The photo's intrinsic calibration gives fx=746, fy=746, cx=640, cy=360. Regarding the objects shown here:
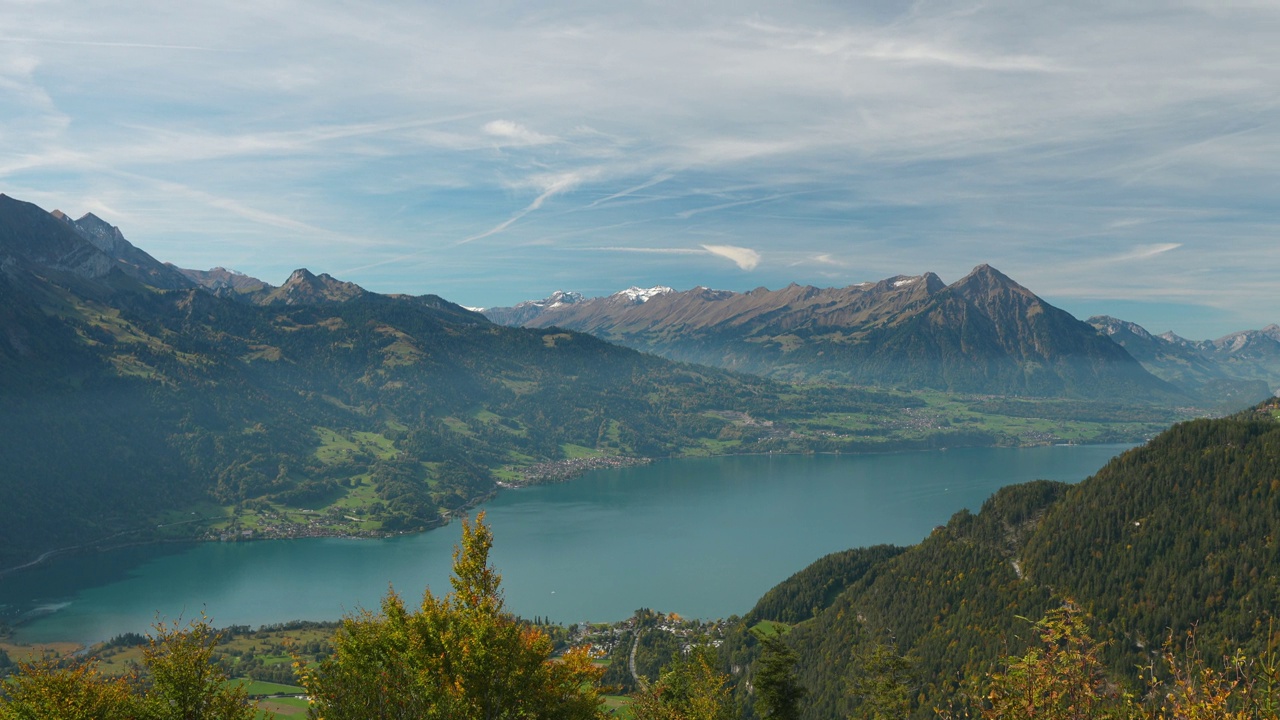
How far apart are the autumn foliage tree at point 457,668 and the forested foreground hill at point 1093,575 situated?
5548cm

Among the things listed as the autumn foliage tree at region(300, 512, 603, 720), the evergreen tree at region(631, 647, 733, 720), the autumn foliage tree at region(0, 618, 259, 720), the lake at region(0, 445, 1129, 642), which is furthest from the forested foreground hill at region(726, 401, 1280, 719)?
the autumn foliage tree at region(0, 618, 259, 720)

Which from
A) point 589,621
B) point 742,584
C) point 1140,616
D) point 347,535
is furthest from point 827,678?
point 347,535

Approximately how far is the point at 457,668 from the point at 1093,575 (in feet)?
271

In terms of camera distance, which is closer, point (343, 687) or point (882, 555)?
point (343, 687)

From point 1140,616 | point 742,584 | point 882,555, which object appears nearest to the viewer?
point 1140,616

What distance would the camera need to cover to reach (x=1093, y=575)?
7962cm

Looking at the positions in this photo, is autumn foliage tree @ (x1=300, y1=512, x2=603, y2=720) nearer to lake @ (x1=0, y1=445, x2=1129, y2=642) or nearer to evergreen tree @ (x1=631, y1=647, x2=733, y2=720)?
evergreen tree @ (x1=631, y1=647, x2=733, y2=720)

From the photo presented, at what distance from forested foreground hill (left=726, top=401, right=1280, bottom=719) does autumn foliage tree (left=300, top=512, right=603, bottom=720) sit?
5548 cm

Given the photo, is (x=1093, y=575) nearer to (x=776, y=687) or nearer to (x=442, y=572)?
(x=776, y=687)

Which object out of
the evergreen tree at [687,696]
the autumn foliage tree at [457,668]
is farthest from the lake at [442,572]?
the autumn foliage tree at [457,668]

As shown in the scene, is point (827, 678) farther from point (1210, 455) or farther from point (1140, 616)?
point (1210, 455)

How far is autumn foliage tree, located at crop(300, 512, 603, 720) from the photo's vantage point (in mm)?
18047

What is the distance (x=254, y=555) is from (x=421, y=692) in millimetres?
181003

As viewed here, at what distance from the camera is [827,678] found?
265ft
